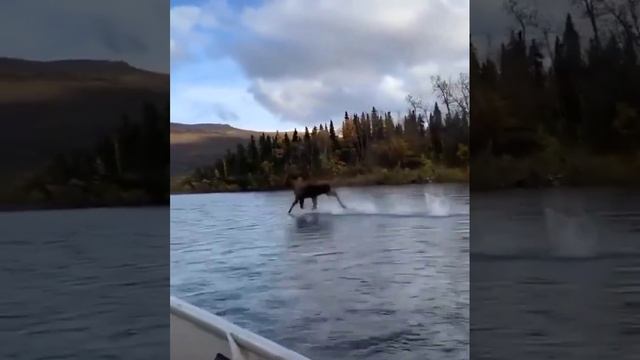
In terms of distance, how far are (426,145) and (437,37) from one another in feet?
1.73

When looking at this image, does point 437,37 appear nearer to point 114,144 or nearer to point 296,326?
point 296,326

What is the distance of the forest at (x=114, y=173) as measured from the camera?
1870 millimetres

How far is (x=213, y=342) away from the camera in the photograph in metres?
3.21

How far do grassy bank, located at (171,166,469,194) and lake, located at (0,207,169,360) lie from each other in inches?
62.1

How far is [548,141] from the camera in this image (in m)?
1.81

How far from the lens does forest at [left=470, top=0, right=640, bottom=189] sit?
170 cm

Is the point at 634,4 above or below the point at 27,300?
above

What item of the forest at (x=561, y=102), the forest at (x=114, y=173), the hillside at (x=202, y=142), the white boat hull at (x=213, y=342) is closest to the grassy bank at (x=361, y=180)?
the hillside at (x=202, y=142)

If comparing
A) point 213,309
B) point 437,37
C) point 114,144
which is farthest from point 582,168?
point 213,309

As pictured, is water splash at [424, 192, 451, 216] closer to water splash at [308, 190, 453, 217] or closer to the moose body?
water splash at [308, 190, 453, 217]

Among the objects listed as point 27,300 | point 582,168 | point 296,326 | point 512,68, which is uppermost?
point 512,68

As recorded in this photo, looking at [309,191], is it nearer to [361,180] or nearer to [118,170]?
[361,180]

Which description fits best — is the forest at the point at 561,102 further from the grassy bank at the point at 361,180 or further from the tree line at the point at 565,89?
the grassy bank at the point at 361,180

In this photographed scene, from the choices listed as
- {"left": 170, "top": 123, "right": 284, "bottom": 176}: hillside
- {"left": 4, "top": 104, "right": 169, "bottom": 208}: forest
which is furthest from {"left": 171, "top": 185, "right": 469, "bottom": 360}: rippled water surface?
{"left": 4, "top": 104, "right": 169, "bottom": 208}: forest
